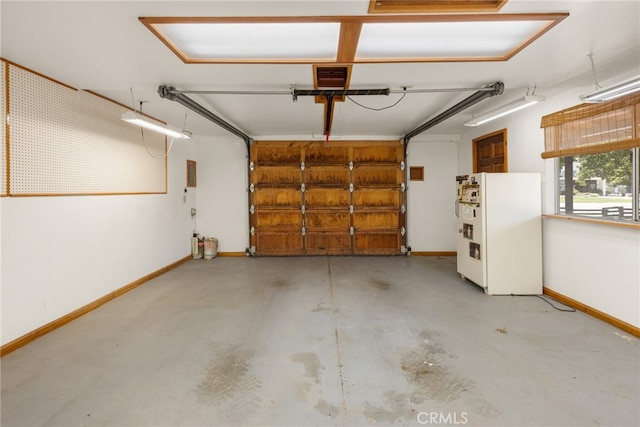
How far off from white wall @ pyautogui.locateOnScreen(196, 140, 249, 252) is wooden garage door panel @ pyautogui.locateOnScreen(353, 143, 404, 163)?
2.47 m

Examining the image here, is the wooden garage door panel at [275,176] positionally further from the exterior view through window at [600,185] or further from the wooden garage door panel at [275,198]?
the exterior view through window at [600,185]

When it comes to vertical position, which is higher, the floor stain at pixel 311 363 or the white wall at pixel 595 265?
the white wall at pixel 595 265

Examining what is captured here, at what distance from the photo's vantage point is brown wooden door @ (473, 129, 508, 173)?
4.51 metres

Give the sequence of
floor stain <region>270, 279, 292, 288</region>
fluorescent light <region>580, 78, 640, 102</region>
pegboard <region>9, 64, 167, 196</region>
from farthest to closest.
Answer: floor stain <region>270, 279, 292, 288</region> → pegboard <region>9, 64, 167, 196</region> → fluorescent light <region>580, 78, 640, 102</region>

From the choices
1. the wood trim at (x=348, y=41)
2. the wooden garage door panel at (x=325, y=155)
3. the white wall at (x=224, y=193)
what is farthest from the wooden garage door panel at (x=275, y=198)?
the wood trim at (x=348, y=41)

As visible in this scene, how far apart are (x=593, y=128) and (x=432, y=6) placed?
2.49m

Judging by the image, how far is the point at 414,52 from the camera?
94.3 inches

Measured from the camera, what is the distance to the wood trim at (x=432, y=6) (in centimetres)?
178

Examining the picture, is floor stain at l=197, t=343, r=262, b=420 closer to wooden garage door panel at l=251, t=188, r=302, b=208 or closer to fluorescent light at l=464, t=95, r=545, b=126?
fluorescent light at l=464, t=95, r=545, b=126

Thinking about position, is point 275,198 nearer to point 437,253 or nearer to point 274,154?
point 274,154

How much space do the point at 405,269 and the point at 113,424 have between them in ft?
14.1

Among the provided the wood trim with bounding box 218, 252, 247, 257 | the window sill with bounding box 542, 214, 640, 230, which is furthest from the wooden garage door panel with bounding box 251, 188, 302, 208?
the window sill with bounding box 542, 214, 640, 230

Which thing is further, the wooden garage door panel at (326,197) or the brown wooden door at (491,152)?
the wooden garage door panel at (326,197)

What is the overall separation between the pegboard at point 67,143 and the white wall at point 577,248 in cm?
568
